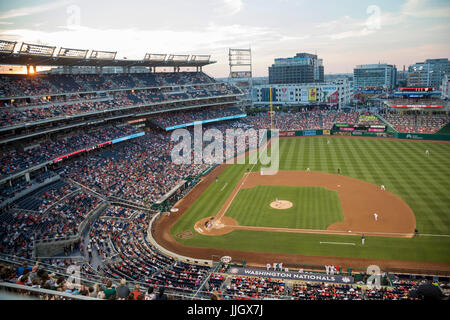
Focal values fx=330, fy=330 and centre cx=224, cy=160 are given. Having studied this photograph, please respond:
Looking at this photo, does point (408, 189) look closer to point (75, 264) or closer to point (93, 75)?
point (75, 264)

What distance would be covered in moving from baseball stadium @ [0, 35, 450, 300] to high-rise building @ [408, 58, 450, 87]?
84406 mm

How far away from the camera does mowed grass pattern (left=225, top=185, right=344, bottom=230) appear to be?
29.0 metres

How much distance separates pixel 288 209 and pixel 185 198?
1150 centimetres

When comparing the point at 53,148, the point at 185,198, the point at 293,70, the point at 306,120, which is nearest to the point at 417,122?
the point at 306,120

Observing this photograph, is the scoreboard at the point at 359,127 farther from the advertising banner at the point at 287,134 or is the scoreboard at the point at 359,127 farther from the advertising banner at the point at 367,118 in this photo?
the advertising banner at the point at 287,134

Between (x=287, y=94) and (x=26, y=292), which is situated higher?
(x=287, y=94)

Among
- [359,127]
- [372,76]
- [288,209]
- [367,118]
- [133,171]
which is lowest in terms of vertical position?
[288,209]

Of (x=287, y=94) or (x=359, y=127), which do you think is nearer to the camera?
(x=359, y=127)

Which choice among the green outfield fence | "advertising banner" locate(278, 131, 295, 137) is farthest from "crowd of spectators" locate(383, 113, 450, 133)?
"advertising banner" locate(278, 131, 295, 137)

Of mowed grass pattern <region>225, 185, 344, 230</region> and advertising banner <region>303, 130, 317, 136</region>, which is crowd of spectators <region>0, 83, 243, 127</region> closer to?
advertising banner <region>303, 130, 317, 136</region>

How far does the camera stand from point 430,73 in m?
138

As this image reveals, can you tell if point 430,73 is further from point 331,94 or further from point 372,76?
point 331,94

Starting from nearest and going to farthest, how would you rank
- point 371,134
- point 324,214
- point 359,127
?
point 324,214 → point 371,134 → point 359,127

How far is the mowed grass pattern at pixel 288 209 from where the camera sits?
29.0 m
